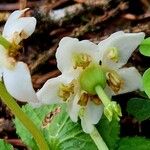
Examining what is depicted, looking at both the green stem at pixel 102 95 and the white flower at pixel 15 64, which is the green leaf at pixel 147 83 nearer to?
the green stem at pixel 102 95

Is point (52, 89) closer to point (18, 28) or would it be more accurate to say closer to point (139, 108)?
point (18, 28)

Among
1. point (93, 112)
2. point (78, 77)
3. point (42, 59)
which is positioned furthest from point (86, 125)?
point (42, 59)

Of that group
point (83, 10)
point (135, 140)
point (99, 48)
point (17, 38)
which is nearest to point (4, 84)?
point (17, 38)

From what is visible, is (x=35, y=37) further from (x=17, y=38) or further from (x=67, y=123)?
(x=17, y=38)

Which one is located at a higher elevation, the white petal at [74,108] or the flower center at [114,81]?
the flower center at [114,81]

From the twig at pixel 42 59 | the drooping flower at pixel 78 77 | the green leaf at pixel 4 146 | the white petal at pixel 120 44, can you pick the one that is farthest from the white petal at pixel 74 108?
the twig at pixel 42 59

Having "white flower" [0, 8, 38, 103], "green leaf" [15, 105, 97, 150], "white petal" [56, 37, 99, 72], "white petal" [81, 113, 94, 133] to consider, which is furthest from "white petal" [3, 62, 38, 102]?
"green leaf" [15, 105, 97, 150]

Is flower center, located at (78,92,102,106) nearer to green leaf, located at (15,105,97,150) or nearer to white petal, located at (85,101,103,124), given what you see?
white petal, located at (85,101,103,124)
